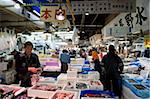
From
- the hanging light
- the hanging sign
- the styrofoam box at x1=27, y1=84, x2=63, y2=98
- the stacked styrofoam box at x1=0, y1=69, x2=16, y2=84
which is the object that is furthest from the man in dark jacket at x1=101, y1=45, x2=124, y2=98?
the hanging sign

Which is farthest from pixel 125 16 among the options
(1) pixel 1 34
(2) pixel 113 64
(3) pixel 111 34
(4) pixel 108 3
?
(1) pixel 1 34

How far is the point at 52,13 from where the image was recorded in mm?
10953

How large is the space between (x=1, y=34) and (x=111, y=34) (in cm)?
764

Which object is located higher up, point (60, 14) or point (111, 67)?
point (60, 14)

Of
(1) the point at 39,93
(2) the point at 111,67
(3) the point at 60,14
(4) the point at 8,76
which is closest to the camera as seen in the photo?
(1) the point at 39,93

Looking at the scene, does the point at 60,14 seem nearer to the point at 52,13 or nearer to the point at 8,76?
Result: the point at 52,13

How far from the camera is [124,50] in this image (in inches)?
545

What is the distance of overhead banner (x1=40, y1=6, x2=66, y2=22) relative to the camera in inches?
421

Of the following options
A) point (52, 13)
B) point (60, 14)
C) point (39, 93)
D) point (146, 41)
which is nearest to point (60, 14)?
point (60, 14)

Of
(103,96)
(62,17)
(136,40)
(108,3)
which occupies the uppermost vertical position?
(108,3)

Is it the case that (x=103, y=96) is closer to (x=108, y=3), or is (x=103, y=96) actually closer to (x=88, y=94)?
(x=88, y=94)

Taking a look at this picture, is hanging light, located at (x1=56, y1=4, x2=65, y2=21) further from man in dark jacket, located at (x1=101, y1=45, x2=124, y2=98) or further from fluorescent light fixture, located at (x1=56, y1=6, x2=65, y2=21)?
man in dark jacket, located at (x1=101, y1=45, x2=124, y2=98)

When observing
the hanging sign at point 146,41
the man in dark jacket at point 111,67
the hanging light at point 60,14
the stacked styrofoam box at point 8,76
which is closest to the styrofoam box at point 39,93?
the stacked styrofoam box at point 8,76

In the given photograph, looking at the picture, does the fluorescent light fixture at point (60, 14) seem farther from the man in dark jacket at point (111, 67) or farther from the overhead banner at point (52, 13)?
the man in dark jacket at point (111, 67)
